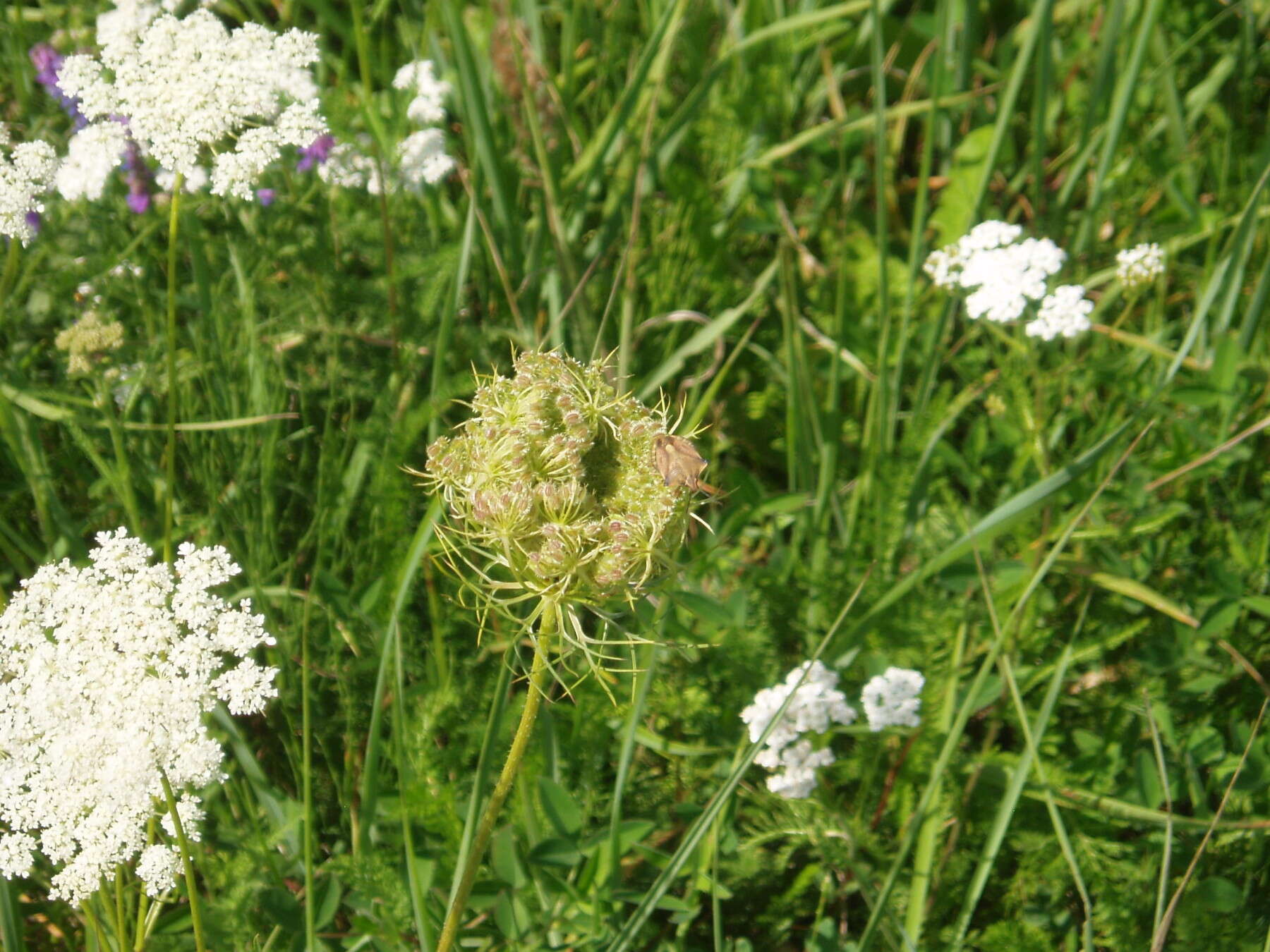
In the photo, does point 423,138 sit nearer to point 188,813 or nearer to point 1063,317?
point 1063,317

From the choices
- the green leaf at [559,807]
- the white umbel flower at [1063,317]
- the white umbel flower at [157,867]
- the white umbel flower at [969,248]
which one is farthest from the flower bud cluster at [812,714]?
the white umbel flower at [157,867]

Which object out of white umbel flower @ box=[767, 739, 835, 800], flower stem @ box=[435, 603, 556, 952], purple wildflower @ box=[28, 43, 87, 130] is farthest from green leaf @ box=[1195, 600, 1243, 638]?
purple wildflower @ box=[28, 43, 87, 130]

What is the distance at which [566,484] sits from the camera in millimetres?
1645

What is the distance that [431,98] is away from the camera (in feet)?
10.6

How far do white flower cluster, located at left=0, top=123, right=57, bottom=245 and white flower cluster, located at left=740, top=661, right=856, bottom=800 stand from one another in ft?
5.40

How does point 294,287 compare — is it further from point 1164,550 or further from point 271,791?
point 1164,550

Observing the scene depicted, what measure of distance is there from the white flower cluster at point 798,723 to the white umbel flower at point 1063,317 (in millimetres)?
978

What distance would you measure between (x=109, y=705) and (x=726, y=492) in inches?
51.7

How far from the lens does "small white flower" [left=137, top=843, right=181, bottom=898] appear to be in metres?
1.60

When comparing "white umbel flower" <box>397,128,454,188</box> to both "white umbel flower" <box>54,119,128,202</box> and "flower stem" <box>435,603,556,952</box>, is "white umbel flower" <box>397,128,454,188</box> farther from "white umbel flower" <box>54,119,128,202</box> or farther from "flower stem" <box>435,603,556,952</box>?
"flower stem" <box>435,603,556,952</box>

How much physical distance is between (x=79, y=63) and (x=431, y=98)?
1374 mm

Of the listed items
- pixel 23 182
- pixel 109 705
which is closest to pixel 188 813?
pixel 109 705

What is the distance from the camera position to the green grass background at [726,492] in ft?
7.74

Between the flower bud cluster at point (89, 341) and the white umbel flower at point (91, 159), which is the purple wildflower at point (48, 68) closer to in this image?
the white umbel flower at point (91, 159)
